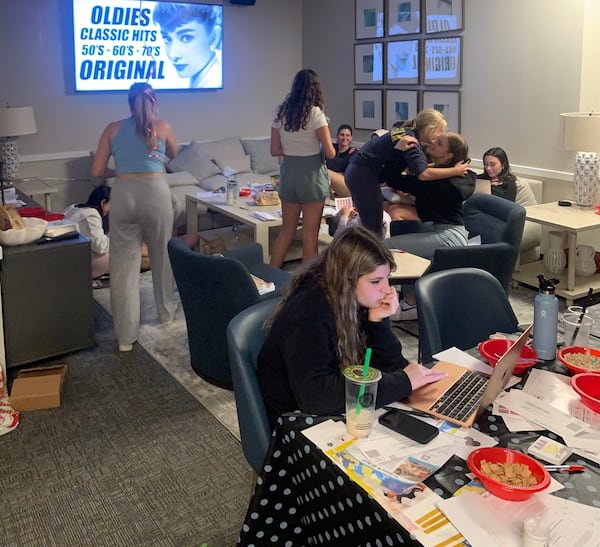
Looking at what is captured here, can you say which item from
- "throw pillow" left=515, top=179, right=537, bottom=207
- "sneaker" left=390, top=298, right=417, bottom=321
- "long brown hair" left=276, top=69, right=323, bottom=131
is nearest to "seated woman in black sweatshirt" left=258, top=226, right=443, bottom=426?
"sneaker" left=390, top=298, right=417, bottom=321

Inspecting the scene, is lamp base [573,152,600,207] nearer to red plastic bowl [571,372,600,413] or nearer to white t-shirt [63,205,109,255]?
red plastic bowl [571,372,600,413]

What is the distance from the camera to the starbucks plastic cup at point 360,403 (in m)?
1.53

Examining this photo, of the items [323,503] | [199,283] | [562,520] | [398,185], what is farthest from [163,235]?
[562,520]

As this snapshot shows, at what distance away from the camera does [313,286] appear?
1895 millimetres

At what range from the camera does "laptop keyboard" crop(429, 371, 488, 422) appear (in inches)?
65.4

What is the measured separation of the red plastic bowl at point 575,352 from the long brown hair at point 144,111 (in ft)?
8.22

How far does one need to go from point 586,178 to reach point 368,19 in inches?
120

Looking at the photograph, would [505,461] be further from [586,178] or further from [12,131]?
[12,131]

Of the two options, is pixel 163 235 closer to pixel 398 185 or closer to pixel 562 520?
pixel 398 185

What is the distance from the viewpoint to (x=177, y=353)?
148 inches

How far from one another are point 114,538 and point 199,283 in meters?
1.18

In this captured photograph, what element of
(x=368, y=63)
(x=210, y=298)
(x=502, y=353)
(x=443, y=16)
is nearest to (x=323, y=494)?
(x=502, y=353)

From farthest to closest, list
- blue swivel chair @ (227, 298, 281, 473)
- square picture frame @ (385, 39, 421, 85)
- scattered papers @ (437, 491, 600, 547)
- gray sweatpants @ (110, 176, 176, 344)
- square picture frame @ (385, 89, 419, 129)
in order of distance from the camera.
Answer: square picture frame @ (385, 89, 419, 129) → square picture frame @ (385, 39, 421, 85) → gray sweatpants @ (110, 176, 176, 344) → blue swivel chair @ (227, 298, 281, 473) → scattered papers @ (437, 491, 600, 547)

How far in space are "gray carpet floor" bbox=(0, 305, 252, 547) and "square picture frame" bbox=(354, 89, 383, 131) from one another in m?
4.14
